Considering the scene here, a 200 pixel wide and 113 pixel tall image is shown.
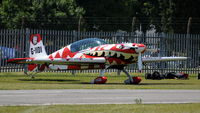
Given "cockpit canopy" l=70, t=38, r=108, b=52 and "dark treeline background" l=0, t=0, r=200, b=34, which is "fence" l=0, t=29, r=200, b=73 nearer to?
"cockpit canopy" l=70, t=38, r=108, b=52

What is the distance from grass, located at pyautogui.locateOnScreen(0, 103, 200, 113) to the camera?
43.8 ft

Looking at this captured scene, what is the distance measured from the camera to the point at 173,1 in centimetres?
6297

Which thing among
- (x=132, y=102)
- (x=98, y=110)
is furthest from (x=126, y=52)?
(x=98, y=110)

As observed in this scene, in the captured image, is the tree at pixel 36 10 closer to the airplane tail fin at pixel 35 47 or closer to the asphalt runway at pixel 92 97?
the airplane tail fin at pixel 35 47

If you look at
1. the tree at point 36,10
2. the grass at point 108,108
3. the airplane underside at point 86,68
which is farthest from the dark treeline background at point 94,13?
the grass at point 108,108

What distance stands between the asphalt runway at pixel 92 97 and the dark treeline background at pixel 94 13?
25669 mm

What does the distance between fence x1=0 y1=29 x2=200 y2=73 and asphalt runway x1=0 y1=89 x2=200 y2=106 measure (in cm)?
1245

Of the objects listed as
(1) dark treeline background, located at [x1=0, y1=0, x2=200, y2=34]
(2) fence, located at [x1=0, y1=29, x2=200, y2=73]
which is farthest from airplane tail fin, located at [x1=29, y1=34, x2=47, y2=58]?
(1) dark treeline background, located at [x1=0, y1=0, x2=200, y2=34]

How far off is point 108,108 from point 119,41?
1879 centimetres

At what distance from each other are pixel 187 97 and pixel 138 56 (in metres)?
7.41

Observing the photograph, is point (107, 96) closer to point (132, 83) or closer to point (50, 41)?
point (132, 83)

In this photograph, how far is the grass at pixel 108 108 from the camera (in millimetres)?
13352

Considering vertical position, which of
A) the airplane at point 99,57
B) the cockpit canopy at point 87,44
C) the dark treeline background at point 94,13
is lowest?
the airplane at point 99,57

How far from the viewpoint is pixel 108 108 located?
45.5ft
